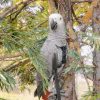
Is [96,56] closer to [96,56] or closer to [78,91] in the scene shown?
[96,56]

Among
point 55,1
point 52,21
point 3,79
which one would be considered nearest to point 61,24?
point 52,21

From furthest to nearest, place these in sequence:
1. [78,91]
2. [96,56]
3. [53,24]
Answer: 1. [78,91]
2. [96,56]
3. [53,24]

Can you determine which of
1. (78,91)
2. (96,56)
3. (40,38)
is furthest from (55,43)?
(78,91)

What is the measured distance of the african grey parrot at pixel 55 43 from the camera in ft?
3.70

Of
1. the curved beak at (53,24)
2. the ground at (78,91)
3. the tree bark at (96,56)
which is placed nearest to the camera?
the curved beak at (53,24)

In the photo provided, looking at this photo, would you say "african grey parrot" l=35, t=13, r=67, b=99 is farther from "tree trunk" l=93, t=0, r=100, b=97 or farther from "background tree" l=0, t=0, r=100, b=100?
"tree trunk" l=93, t=0, r=100, b=97

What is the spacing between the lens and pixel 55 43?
1160 mm

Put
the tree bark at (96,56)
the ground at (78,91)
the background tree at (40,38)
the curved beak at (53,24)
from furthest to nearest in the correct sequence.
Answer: the ground at (78,91) < the tree bark at (96,56) < the curved beak at (53,24) < the background tree at (40,38)

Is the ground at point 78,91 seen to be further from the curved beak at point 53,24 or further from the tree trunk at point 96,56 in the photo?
the curved beak at point 53,24

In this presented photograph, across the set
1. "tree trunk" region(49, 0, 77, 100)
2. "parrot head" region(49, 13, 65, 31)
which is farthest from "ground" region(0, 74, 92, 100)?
"parrot head" region(49, 13, 65, 31)

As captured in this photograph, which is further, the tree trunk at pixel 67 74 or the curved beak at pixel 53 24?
the tree trunk at pixel 67 74

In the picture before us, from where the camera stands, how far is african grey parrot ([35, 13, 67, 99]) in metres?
1.13

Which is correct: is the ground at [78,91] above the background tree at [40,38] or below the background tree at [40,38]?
below

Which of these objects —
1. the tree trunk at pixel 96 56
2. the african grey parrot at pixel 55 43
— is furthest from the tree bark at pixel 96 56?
the african grey parrot at pixel 55 43
